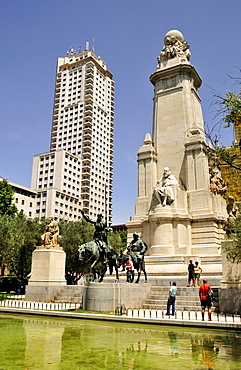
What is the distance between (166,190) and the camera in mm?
25734

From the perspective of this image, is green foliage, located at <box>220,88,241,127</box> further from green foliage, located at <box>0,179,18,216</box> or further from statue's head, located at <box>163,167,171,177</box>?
green foliage, located at <box>0,179,18,216</box>

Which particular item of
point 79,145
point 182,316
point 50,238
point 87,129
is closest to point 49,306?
point 50,238

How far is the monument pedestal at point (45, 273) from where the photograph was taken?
70.8ft

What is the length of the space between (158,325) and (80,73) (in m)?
124

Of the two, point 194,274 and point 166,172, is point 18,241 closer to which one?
point 166,172

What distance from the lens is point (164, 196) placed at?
25625mm

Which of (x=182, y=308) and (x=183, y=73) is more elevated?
(x=183, y=73)

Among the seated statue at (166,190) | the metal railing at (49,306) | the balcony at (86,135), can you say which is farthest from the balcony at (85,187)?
the metal railing at (49,306)

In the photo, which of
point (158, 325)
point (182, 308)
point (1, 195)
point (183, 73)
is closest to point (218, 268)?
point (182, 308)

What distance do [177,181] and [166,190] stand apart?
91.8 inches

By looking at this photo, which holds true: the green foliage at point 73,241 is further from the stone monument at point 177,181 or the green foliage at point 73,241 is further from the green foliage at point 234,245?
the green foliage at point 234,245

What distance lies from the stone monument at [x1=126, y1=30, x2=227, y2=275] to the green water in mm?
11541

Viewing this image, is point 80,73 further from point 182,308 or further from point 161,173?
point 182,308

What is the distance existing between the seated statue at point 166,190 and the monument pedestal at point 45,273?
8.60 metres
